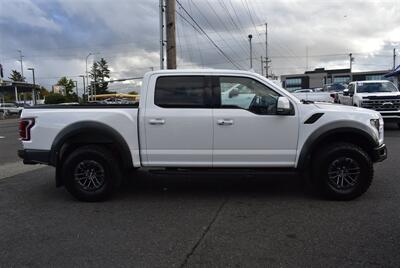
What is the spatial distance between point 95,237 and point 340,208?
3.25 metres

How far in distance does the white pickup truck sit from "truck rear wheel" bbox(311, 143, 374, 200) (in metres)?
0.01

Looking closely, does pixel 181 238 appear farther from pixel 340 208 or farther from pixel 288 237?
pixel 340 208

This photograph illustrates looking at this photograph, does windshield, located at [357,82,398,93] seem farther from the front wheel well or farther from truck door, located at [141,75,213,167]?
truck door, located at [141,75,213,167]

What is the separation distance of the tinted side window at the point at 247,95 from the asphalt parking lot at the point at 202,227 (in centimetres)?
Answer: 138

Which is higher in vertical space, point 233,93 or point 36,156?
point 233,93

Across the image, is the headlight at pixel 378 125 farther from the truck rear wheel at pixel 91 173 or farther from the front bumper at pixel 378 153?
the truck rear wheel at pixel 91 173

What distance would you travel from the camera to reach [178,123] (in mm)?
6098

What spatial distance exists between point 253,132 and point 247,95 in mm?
560

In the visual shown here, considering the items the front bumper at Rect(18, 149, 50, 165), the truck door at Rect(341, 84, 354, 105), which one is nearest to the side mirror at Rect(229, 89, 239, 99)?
the front bumper at Rect(18, 149, 50, 165)

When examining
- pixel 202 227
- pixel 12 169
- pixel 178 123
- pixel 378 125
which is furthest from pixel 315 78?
pixel 202 227

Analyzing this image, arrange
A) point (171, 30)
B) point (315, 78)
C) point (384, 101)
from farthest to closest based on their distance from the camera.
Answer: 1. point (315, 78)
2. point (171, 30)
3. point (384, 101)

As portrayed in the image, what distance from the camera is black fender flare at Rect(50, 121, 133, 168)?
20.2 ft

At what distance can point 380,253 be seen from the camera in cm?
416

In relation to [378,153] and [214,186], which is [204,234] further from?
[378,153]
